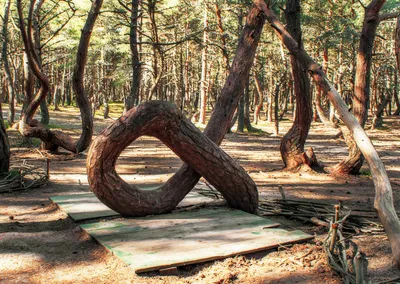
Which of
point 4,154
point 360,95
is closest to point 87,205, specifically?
point 4,154

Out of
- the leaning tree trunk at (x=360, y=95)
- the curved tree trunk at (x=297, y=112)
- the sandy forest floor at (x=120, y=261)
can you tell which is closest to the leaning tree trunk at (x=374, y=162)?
the sandy forest floor at (x=120, y=261)

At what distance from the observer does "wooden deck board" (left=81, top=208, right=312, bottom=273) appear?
409cm

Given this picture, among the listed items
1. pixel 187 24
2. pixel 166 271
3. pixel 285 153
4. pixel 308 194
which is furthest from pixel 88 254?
pixel 187 24

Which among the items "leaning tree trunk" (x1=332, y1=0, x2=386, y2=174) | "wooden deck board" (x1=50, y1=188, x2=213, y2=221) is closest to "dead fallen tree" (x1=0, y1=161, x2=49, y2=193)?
"wooden deck board" (x1=50, y1=188, x2=213, y2=221)

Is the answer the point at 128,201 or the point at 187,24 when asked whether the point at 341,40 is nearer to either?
the point at 187,24

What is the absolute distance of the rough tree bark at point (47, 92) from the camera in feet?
29.9

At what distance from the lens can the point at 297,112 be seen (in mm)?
10227

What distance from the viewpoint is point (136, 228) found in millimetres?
4926

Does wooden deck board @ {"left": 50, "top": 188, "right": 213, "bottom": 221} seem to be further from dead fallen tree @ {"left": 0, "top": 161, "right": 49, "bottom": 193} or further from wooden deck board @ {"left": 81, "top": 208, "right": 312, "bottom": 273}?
dead fallen tree @ {"left": 0, "top": 161, "right": 49, "bottom": 193}

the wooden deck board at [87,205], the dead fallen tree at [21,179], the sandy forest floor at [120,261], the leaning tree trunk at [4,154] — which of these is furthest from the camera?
the leaning tree trunk at [4,154]

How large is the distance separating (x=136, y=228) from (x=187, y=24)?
26.4m

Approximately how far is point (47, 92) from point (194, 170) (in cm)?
674

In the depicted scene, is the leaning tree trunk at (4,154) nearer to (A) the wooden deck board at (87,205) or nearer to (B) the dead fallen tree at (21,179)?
(B) the dead fallen tree at (21,179)

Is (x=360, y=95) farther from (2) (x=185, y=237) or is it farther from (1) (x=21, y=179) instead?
(1) (x=21, y=179)
